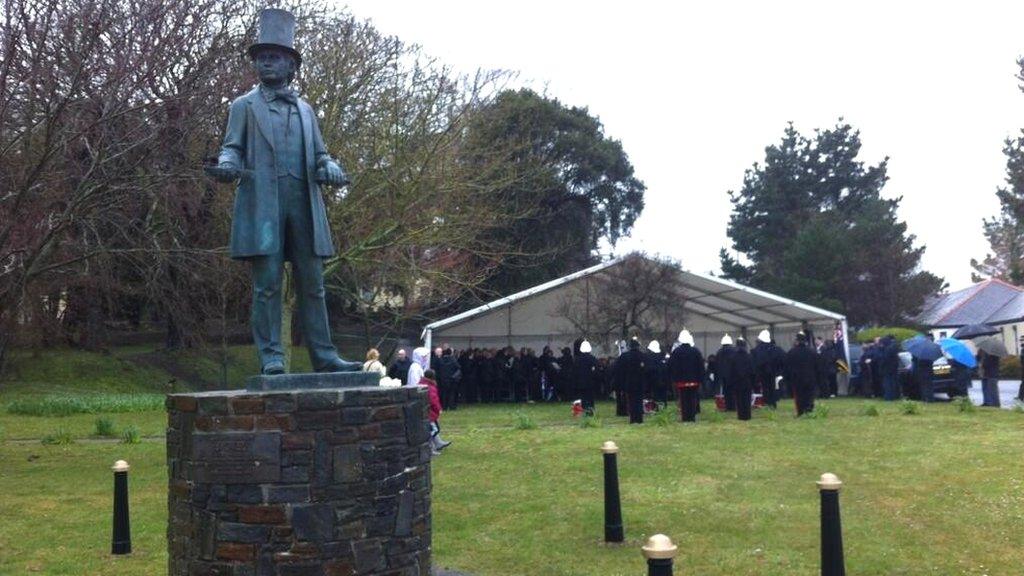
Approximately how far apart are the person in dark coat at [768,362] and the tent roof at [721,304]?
20.9 ft

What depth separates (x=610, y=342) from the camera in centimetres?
3094

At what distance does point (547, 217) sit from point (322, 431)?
36.3 metres

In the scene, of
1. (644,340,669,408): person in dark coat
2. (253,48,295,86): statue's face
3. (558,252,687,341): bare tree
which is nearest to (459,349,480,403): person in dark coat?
(558,252,687,341): bare tree

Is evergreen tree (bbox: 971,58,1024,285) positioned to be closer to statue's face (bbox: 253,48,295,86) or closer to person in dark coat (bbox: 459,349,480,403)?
person in dark coat (bbox: 459,349,480,403)

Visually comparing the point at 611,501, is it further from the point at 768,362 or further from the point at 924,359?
the point at 924,359

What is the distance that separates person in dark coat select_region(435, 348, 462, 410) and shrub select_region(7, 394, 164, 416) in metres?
6.80

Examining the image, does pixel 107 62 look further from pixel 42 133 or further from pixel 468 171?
pixel 468 171

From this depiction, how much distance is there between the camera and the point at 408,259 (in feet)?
83.6

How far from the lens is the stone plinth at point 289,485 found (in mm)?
6766

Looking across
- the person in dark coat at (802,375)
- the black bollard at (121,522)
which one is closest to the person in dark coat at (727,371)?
the person in dark coat at (802,375)

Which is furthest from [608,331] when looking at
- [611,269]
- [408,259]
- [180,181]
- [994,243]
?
[994,243]

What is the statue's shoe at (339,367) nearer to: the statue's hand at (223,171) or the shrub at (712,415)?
the statue's hand at (223,171)

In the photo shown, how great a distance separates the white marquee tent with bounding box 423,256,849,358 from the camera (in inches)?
1176

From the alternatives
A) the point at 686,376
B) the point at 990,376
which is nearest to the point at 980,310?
the point at 990,376
